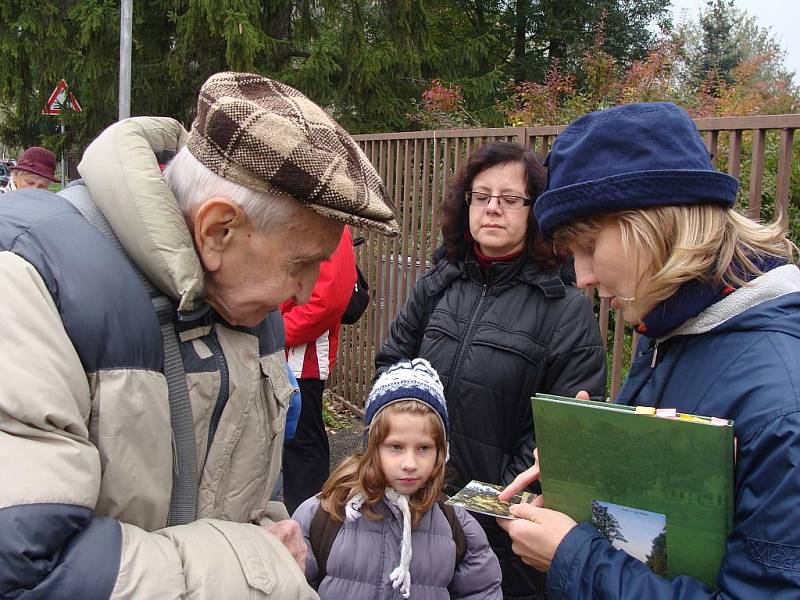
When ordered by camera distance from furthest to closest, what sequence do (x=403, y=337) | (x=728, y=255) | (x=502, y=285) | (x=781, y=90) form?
(x=781, y=90)
(x=403, y=337)
(x=502, y=285)
(x=728, y=255)

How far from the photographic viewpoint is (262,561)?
3.92ft

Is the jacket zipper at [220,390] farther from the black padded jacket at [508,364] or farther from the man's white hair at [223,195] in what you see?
the black padded jacket at [508,364]

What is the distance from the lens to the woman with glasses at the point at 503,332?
264 centimetres

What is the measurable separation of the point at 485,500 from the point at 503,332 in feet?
3.13

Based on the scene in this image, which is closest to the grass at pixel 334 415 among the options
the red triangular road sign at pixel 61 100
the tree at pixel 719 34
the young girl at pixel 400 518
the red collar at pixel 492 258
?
the red collar at pixel 492 258

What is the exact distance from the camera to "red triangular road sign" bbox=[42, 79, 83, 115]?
11.3m

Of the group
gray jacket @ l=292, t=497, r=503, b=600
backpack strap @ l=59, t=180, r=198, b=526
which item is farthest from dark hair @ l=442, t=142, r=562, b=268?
backpack strap @ l=59, t=180, r=198, b=526

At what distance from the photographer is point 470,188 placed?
3010 millimetres

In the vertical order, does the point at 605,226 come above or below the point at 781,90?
below

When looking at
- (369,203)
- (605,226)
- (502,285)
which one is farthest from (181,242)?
(502,285)

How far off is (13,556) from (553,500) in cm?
104

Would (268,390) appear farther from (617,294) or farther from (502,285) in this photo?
(502,285)

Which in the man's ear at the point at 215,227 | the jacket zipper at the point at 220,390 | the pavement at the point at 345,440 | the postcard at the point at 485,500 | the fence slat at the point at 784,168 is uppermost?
the fence slat at the point at 784,168

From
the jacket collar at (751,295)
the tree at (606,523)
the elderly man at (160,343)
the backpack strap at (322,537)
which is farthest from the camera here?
the backpack strap at (322,537)
